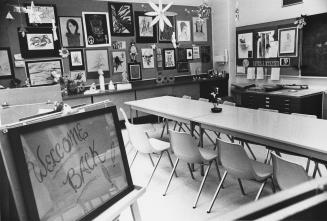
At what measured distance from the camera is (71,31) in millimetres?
5770

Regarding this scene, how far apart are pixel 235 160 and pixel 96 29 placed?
15.5 ft

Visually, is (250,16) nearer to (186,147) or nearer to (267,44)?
(267,44)

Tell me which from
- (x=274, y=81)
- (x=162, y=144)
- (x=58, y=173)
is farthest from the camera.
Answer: (x=274, y=81)

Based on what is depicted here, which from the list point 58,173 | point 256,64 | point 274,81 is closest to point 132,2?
point 256,64

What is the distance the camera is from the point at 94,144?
126 cm

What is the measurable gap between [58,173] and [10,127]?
26 centimetres

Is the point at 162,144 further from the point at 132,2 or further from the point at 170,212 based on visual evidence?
the point at 132,2

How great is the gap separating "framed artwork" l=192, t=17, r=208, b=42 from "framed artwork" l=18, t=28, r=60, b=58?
12.0 ft

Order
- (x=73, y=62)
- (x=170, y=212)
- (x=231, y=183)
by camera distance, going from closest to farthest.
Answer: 1. (x=170, y=212)
2. (x=231, y=183)
3. (x=73, y=62)

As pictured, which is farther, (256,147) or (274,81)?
(274,81)

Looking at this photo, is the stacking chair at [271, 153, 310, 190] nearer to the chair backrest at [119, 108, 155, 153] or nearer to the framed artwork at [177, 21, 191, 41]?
the chair backrest at [119, 108, 155, 153]

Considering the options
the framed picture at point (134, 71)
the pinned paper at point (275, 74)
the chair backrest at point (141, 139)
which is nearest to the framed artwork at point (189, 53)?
the framed picture at point (134, 71)

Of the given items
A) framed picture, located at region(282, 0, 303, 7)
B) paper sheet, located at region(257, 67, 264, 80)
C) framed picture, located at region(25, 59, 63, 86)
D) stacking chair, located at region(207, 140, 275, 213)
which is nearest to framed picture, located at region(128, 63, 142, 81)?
framed picture, located at region(25, 59, 63, 86)

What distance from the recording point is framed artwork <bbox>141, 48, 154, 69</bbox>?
6.71 meters
